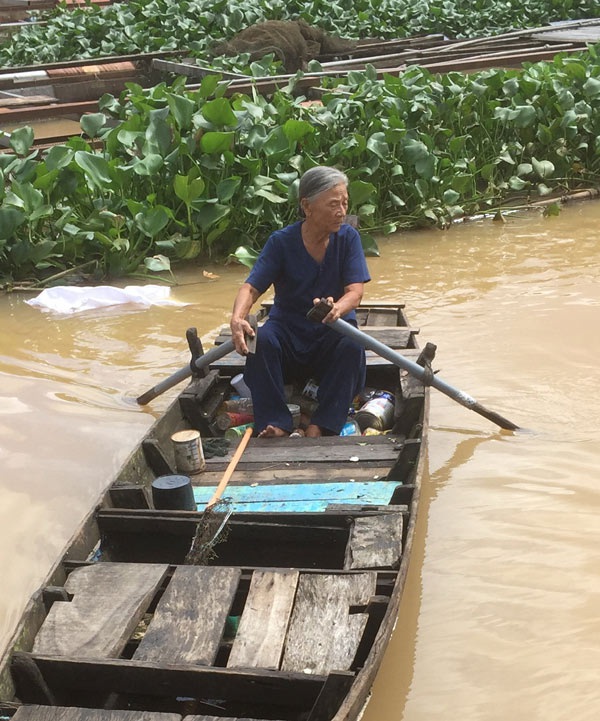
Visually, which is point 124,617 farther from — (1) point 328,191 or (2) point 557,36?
(2) point 557,36

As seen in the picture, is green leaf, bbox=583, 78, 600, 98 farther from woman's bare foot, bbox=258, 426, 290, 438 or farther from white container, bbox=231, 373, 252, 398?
woman's bare foot, bbox=258, 426, 290, 438

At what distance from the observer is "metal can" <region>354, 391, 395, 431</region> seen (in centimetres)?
431

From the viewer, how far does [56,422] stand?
4938 mm

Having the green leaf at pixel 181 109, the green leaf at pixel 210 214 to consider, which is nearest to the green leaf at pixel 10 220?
the green leaf at pixel 210 214

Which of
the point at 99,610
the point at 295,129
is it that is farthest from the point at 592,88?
the point at 99,610

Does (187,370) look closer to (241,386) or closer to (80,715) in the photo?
(241,386)

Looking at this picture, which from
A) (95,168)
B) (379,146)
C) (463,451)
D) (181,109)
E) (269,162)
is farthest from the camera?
(379,146)

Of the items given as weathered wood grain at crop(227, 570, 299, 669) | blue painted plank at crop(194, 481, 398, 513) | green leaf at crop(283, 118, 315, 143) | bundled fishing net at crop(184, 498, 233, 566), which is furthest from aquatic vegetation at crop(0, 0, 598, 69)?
weathered wood grain at crop(227, 570, 299, 669)

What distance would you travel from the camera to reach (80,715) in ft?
7.66

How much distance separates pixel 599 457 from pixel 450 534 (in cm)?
90

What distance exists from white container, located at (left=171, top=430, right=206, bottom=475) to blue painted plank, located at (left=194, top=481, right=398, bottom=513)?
0.14 meters

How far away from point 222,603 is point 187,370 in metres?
1.83

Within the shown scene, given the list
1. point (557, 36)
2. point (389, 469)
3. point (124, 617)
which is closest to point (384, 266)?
point (389, 469)

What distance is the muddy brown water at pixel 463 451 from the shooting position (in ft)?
10.3
